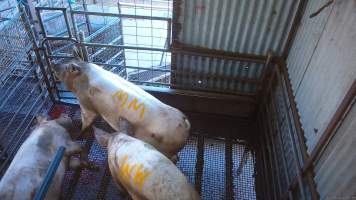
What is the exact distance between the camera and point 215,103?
414 cm

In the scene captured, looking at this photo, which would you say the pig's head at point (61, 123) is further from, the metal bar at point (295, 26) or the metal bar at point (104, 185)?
the metal bar at point (295, 26)

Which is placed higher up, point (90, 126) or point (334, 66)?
point (334, 66)

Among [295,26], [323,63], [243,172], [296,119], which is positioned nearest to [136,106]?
[243,172]

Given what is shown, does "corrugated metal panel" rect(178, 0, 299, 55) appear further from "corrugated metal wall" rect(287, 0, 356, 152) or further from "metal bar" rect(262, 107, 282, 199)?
"metal bar" rect(262, 107, 282, 199)

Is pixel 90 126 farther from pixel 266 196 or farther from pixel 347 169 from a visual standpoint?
pixel 347 169

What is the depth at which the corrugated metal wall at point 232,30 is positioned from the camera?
3498mm

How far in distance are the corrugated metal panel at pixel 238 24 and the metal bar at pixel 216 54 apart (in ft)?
0.19

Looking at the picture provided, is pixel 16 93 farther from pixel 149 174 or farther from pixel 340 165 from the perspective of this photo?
pixel 340 165

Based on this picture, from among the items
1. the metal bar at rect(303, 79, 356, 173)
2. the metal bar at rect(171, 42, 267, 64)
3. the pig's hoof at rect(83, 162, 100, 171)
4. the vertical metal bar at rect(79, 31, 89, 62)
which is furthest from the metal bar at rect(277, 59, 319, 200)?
the vertical metal bar at rect(79, 31, 89, 62)

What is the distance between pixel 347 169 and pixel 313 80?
40.3 inches

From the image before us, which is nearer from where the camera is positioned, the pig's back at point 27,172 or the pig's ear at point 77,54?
the pig's back at point 27,172

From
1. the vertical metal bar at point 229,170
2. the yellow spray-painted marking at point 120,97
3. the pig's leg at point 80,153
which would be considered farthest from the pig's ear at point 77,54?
the vertical metal bar at point 229,170

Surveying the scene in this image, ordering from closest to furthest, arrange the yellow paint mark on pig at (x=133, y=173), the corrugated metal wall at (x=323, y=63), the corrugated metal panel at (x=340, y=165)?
the corrugated metal panel at (x=340, y=165) → the corrugated metal wall at (x=323, y=63) → the yellow paint mark on pig at (x=133, y=173)

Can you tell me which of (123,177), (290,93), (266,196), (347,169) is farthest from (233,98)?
(347,169)
